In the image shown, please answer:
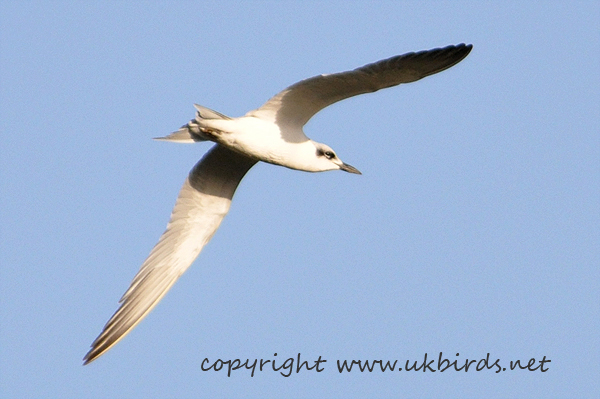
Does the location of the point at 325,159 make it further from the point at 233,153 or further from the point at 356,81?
the point at 356,81

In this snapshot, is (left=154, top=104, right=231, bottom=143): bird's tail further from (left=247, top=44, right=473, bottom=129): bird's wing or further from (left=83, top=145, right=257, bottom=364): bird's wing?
(left=83, top=145, right=257, bottom=364): bird's wing

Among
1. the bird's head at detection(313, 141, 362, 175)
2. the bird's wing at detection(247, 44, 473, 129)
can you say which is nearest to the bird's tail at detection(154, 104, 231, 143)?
the bird's wing at detection(247, 44, 473, 129)

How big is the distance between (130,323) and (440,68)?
4.63 metres

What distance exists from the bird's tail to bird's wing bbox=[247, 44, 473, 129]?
488mm

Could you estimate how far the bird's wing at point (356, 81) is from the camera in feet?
30.7

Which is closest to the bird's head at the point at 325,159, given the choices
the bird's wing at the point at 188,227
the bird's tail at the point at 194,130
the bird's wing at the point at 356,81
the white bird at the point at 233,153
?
the white bird at the point at 233,153

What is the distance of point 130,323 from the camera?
419 inches

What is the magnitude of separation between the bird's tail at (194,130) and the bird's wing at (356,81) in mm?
488

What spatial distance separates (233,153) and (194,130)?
1.11 meters

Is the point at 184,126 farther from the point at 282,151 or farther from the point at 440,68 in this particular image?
the point at 440,68

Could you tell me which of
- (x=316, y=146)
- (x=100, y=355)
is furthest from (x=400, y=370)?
(x=100, y=355)

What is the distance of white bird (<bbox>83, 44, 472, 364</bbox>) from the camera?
9.55m

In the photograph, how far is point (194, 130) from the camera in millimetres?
10180

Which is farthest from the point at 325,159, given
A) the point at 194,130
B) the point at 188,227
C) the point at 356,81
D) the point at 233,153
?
the point at 188,227
